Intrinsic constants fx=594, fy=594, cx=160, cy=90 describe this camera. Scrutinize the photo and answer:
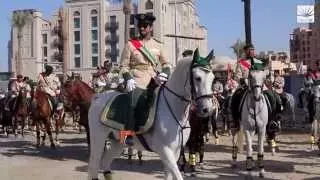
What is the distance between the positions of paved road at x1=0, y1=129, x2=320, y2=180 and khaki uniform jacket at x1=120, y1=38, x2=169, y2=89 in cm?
375

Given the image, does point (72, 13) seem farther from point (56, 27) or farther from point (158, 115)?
point (158, 115)

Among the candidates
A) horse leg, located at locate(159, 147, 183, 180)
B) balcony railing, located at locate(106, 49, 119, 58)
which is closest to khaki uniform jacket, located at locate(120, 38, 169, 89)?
horse leg, located at locate(159, 147, 183, 180)

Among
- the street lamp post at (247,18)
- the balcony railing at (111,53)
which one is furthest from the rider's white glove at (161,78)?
the balcony railing at (111,53)

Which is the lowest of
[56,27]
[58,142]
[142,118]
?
[58,142]

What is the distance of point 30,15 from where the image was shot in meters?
116

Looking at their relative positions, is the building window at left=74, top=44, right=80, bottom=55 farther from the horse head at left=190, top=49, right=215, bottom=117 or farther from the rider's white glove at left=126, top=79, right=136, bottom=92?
the horse head at left=190, top=49, right=215, bottom=117

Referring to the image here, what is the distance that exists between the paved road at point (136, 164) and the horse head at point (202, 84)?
501 centimetres

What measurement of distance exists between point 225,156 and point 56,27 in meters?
112

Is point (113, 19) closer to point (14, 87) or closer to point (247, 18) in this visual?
point (14, 87)

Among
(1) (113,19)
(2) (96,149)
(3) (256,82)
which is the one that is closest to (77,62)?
(1) (113,19)

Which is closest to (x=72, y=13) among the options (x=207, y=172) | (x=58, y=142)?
(x=58, y=142)

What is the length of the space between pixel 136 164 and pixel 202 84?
750 cm

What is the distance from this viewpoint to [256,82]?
458 inches

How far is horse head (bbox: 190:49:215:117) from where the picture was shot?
7402 millimetres
